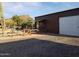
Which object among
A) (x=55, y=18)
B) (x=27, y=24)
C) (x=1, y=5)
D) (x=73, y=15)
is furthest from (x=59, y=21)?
(x=27, y=24)

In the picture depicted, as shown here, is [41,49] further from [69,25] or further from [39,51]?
[69,25]

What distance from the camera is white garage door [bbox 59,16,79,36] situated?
68.3 feet

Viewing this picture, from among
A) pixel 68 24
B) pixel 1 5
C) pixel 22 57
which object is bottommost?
pixel 22 57

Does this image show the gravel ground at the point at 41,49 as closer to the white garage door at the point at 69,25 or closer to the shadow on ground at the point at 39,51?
the shadow on ground at the point at 39,51

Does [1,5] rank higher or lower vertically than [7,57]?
higher

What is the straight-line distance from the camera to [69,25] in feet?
72.7

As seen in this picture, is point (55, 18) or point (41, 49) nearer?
point (41, 49)

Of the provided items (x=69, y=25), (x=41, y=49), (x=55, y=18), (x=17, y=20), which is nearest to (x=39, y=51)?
(x=41, y=49)

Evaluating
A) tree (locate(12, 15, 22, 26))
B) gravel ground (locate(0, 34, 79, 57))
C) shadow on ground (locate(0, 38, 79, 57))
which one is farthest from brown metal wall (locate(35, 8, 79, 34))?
tree (locate(12, 15, 22, 26))

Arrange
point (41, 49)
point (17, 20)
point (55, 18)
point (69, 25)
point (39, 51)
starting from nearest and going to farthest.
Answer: point (39, 51), point (41, 49), point (69, 25), point (55, 18), point (17, 20)

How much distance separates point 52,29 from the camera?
27.3m

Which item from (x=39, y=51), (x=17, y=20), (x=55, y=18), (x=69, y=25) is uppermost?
(x=17, y=20)

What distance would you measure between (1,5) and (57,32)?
8781mm

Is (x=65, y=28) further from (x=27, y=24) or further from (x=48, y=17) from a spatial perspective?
(x=27, y=24)
